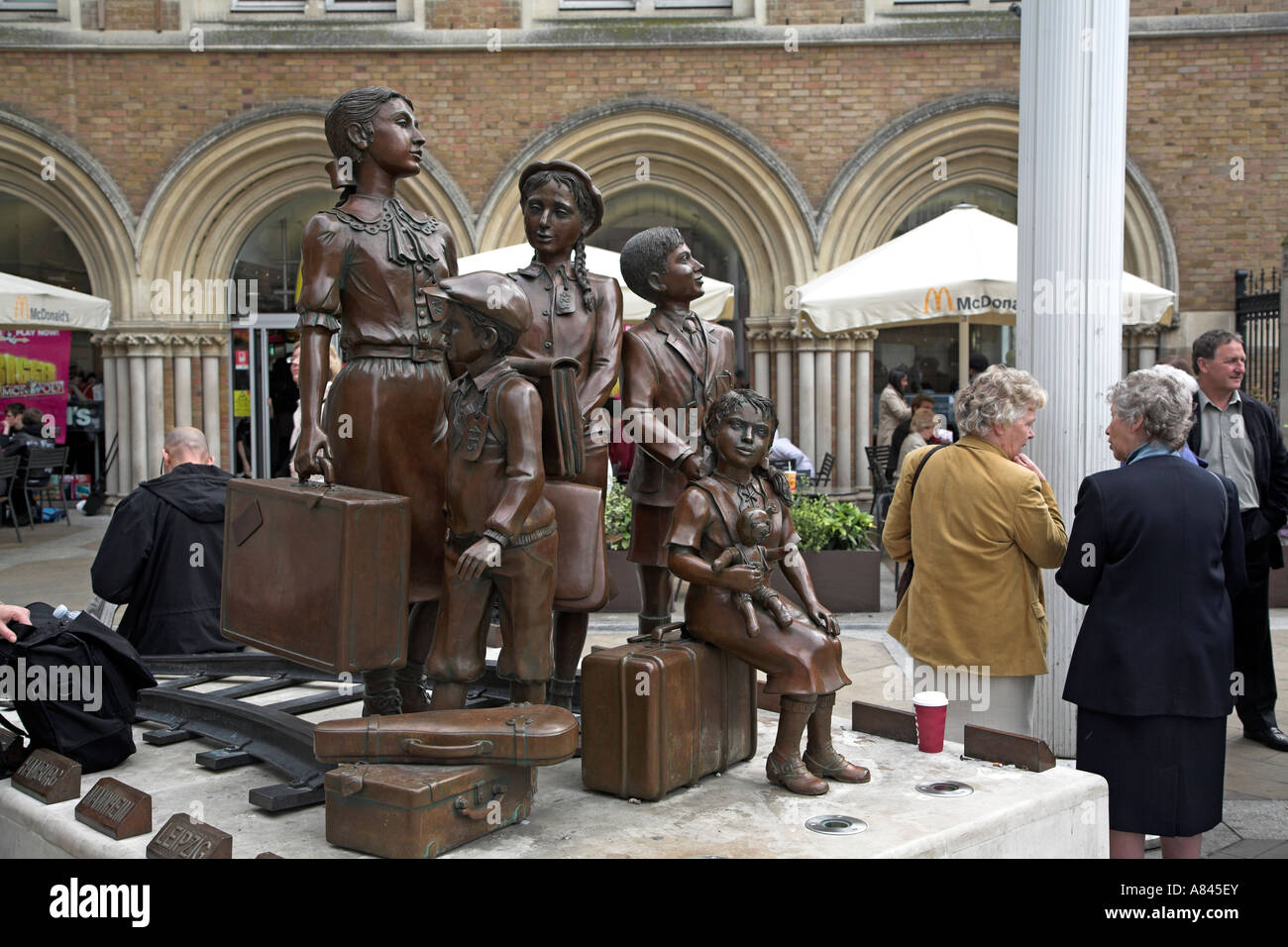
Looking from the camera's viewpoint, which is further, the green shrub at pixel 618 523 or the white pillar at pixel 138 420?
the white pillar at pixel 138 420

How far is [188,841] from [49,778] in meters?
0.97

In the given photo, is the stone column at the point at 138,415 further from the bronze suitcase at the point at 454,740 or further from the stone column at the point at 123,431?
the bronze suitcase at the point at 454,740

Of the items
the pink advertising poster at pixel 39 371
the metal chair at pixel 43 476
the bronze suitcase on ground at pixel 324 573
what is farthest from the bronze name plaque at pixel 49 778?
the pink advertising poster at pixel 39 371

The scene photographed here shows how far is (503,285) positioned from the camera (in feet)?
11.6

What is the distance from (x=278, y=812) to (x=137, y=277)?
1155 centimetres

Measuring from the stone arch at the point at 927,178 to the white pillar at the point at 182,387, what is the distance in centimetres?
741

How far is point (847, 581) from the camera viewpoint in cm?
848

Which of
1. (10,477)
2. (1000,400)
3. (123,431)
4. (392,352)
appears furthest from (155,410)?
(1000,400)

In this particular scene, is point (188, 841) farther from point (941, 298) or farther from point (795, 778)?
point (941, 298)

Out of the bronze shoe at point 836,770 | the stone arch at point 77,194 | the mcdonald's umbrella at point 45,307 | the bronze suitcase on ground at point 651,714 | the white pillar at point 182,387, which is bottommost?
the bronze shoe at point 836,770

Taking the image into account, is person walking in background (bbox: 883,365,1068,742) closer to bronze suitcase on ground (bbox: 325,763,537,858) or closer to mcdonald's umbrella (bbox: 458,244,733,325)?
bronze suitcase on ground (bbox: 325,763,537,858)

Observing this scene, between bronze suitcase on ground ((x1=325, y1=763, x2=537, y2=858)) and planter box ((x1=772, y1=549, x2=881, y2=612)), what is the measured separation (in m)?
5.23

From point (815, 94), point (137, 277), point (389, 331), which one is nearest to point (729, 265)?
point (815, 94)

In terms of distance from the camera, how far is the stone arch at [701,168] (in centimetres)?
1351
